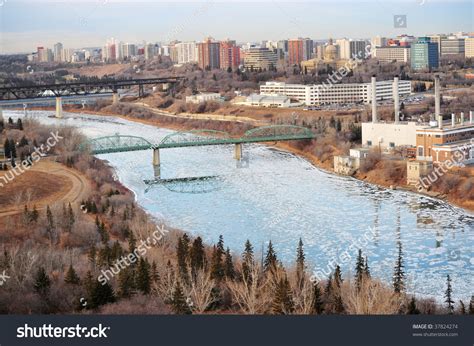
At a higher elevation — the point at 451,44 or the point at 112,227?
the point at 451,44

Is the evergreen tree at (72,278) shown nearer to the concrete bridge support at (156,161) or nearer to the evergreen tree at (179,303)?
the evergreen tree at (179,303)

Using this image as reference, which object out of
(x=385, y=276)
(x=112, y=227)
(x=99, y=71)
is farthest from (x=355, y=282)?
(x=99, y=71)

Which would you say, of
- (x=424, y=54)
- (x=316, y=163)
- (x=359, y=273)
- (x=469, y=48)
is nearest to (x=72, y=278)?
(x=359, y=273)

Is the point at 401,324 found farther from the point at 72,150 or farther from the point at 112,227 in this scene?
the point at 72,150

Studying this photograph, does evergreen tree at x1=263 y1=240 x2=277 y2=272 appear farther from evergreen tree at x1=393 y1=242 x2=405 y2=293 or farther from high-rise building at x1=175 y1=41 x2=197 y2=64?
high-rise building at x1=175 y1=41 x2=197 y2=64

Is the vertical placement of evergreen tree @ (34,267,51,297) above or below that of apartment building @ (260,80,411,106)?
below

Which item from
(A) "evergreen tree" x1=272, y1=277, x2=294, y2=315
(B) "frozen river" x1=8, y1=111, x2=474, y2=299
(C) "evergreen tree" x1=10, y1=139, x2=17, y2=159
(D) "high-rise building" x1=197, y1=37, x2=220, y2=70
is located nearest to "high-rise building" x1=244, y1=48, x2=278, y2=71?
(D) "high-rise building" x1=197, y1=37, x2=220, y2=70

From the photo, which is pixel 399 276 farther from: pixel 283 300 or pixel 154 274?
pixel 154 274
